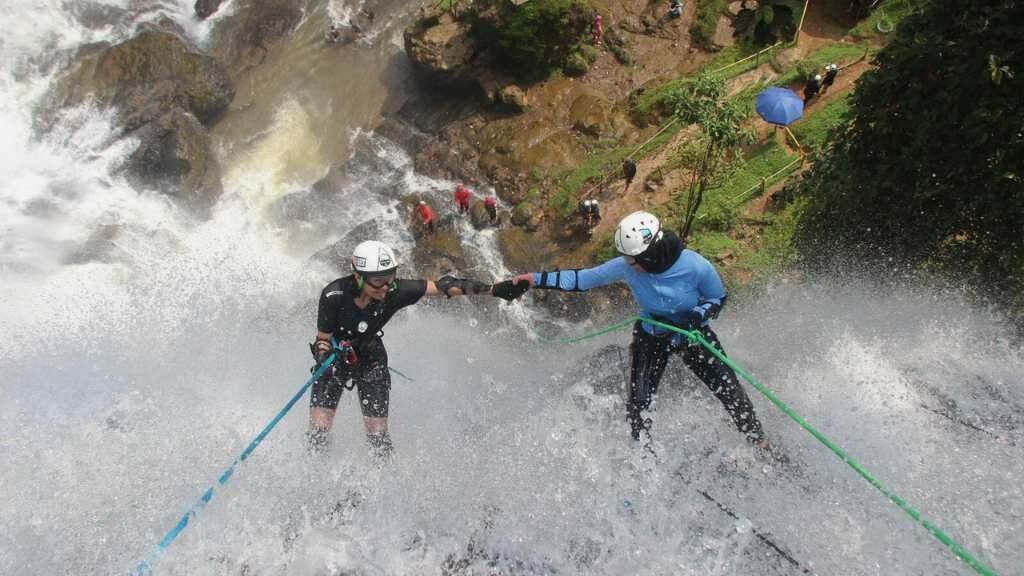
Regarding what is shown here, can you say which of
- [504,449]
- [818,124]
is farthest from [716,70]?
[504,449]

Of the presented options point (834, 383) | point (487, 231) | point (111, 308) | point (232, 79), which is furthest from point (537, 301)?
point (232, 79)

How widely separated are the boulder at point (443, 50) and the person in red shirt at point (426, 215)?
3.91m

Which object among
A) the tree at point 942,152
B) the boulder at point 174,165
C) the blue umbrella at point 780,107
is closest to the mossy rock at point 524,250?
the blue umbrella at point 780,107

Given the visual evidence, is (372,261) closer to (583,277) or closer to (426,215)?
(583,277)

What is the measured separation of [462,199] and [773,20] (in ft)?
25.5

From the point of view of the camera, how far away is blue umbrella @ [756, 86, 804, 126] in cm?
1083

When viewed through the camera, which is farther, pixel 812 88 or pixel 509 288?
pixel 812 88

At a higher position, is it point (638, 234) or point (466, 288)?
point (638, 234)

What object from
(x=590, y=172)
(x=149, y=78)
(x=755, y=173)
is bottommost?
(x=755, y=173)

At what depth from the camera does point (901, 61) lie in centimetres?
725

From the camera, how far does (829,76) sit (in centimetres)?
1168

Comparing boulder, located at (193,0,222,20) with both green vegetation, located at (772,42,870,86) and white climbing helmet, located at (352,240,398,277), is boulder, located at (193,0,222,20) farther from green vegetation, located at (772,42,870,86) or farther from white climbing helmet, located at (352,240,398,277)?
white climbing helmet, located at (352,240,398,277)

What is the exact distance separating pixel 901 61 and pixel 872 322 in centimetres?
324

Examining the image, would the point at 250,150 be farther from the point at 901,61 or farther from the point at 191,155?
the point at 901,61
